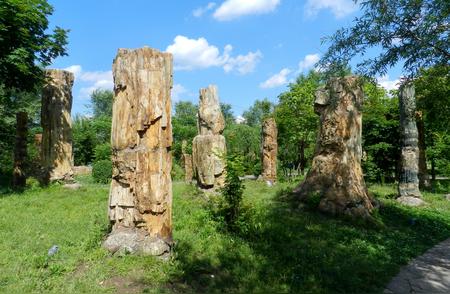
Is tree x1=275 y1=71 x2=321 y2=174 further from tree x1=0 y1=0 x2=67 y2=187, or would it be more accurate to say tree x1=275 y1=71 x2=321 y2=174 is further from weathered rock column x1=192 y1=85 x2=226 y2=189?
tree x1=0 y1=0 x2=67 y2=187

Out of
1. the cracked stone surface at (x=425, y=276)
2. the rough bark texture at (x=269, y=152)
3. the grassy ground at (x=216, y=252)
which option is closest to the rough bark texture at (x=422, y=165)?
the rough bark texture at (x=269, y=152)

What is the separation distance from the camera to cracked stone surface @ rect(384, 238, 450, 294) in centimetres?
621

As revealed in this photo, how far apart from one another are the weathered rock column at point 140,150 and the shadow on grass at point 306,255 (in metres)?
0.79

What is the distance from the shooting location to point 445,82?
651 cm

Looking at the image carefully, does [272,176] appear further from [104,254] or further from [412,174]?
[104,254]

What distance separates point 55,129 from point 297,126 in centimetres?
1472

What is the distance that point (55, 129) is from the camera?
50.3ft

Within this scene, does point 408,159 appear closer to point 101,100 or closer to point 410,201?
point 410,201

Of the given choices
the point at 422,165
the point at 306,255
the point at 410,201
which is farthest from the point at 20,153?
the point at 422,165

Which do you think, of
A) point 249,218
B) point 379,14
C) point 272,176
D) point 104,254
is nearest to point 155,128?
point 104,254

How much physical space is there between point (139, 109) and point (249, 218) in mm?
3216

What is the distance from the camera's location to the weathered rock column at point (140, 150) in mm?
6750

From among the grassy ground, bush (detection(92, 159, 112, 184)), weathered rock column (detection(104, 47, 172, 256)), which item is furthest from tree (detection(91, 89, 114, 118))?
weathered rock column (detection(104, 47, 172, 256))

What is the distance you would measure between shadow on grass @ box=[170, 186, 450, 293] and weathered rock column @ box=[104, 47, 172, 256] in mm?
790
